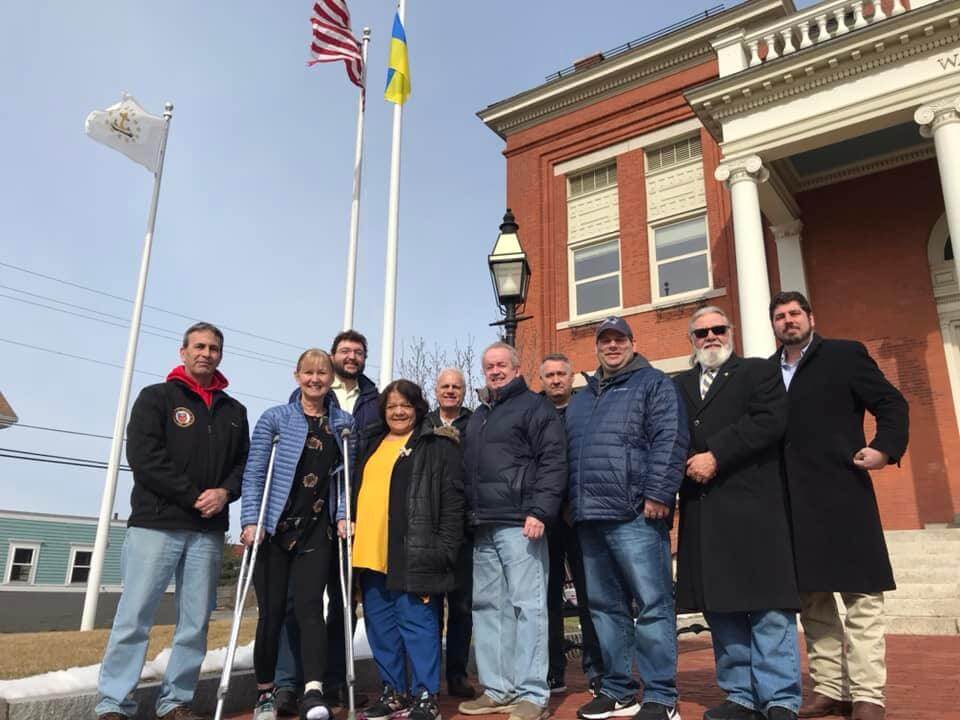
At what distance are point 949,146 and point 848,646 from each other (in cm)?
895

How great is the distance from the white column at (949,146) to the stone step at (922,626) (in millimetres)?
4865

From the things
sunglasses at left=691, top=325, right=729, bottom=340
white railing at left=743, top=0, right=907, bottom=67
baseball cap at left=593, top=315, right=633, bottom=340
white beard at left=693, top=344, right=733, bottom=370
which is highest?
white railing at left=743, top=0, right=907, bottom=67

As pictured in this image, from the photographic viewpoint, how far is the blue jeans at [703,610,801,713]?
3426 mm

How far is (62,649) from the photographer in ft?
21.8

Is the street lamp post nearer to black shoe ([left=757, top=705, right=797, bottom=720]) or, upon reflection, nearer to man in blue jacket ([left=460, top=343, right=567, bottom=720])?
man in blue jacket ([left=460, top=343, right=567, bottom=720])

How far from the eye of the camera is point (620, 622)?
157 inches

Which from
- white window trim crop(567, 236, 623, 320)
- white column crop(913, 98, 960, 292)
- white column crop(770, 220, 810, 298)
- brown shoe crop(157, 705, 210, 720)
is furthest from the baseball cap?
white window trim crop(567, 236, 623, 320)

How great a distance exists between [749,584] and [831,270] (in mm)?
11787

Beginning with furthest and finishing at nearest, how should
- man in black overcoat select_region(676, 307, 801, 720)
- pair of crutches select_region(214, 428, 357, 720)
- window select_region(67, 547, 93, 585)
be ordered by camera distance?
window select_region(67, 547, 93, 585) → pair of crutches select_region(214, 428, 357, 720) → man in black overcoat select_region(676, 307, 801, 720)

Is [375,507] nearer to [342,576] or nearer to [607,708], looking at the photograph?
[342,576]

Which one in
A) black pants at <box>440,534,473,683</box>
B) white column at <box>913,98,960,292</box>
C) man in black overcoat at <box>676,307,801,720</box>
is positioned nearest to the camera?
man in black overcoat at <box>676,307,801,720</box>

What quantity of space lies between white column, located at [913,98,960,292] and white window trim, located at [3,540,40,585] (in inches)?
1356

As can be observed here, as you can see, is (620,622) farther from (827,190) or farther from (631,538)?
(827,190)

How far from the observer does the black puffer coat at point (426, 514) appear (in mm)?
3965
